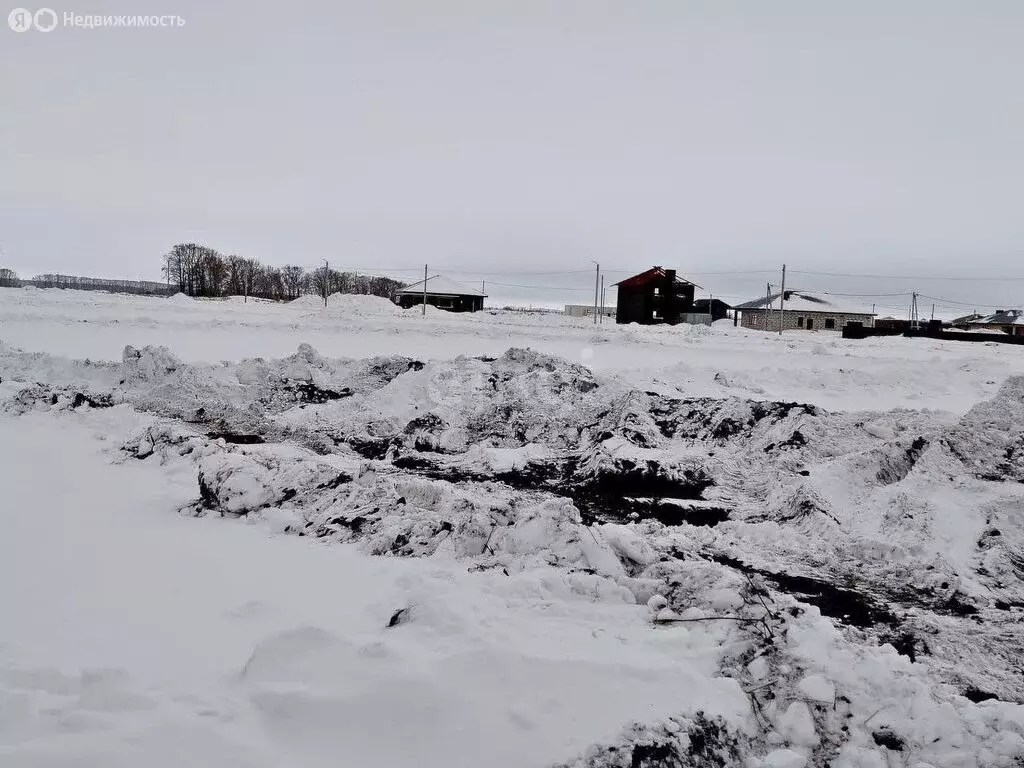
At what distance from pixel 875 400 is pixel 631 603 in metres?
8.44

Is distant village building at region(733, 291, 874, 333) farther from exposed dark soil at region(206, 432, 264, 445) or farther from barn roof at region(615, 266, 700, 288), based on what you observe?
exposed dark soil at region(206, 432, 264, 445)

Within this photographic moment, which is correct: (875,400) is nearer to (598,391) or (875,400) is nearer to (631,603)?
(598,391)

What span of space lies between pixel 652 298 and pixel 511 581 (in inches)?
1754

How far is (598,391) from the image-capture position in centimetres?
948

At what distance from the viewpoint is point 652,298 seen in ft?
154

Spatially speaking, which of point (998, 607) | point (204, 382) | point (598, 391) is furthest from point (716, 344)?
point (998, 607)

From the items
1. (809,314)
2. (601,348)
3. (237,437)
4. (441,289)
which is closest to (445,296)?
(441,289)

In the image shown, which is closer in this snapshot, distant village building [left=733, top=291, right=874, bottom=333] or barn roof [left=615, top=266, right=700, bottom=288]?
barn roof [left=615, top=266, right=700, bottom=288]

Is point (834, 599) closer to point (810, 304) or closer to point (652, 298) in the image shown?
point (652, 298)

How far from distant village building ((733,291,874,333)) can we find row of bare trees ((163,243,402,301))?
3402 centimetres

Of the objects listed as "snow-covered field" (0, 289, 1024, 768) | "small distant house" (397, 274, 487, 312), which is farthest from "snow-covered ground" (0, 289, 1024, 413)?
"small distant house" (397, 274, 487, 312)

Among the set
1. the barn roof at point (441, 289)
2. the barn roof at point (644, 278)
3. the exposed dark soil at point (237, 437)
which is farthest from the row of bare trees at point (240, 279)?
the exposed dark soil at point (237, 437)

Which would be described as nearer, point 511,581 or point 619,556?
point 511,581

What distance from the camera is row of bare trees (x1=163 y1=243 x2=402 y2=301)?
202 ft
